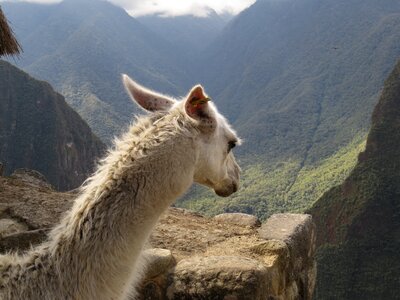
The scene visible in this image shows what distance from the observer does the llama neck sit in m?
2.46

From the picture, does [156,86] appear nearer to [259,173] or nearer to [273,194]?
[259,173]

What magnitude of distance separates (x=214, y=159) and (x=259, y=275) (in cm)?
117

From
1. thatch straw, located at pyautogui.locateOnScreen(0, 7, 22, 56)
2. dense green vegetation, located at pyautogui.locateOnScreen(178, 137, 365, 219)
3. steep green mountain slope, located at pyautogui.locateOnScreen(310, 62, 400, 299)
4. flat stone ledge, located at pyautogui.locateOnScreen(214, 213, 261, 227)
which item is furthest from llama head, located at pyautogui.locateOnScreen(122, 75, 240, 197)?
dense green vegetation, located at pyautogui.locateOnScreen(178, 137, 365, 219)

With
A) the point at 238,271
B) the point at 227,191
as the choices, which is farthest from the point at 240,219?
the point at 227,191

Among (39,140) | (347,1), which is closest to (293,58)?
(347,1)

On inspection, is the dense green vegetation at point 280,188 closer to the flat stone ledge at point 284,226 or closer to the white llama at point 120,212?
the flat stone ledge at point 284,226

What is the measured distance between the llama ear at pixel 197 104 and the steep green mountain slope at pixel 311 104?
5040cm

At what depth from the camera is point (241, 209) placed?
69125 mm

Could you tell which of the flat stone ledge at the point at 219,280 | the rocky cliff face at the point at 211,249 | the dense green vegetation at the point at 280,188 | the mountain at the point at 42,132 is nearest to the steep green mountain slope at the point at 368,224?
the dense green vegetation at the point at 280,188

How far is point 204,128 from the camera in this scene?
9.07 feet

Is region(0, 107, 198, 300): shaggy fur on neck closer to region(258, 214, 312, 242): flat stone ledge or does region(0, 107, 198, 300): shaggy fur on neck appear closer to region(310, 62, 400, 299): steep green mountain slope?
region(258, 214, 312, 242): flat stone ledge

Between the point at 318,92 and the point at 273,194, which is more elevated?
the point at 318,92

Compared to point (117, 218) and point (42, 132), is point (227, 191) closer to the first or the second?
point (117, 218)

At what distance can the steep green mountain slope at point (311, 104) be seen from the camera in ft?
256
